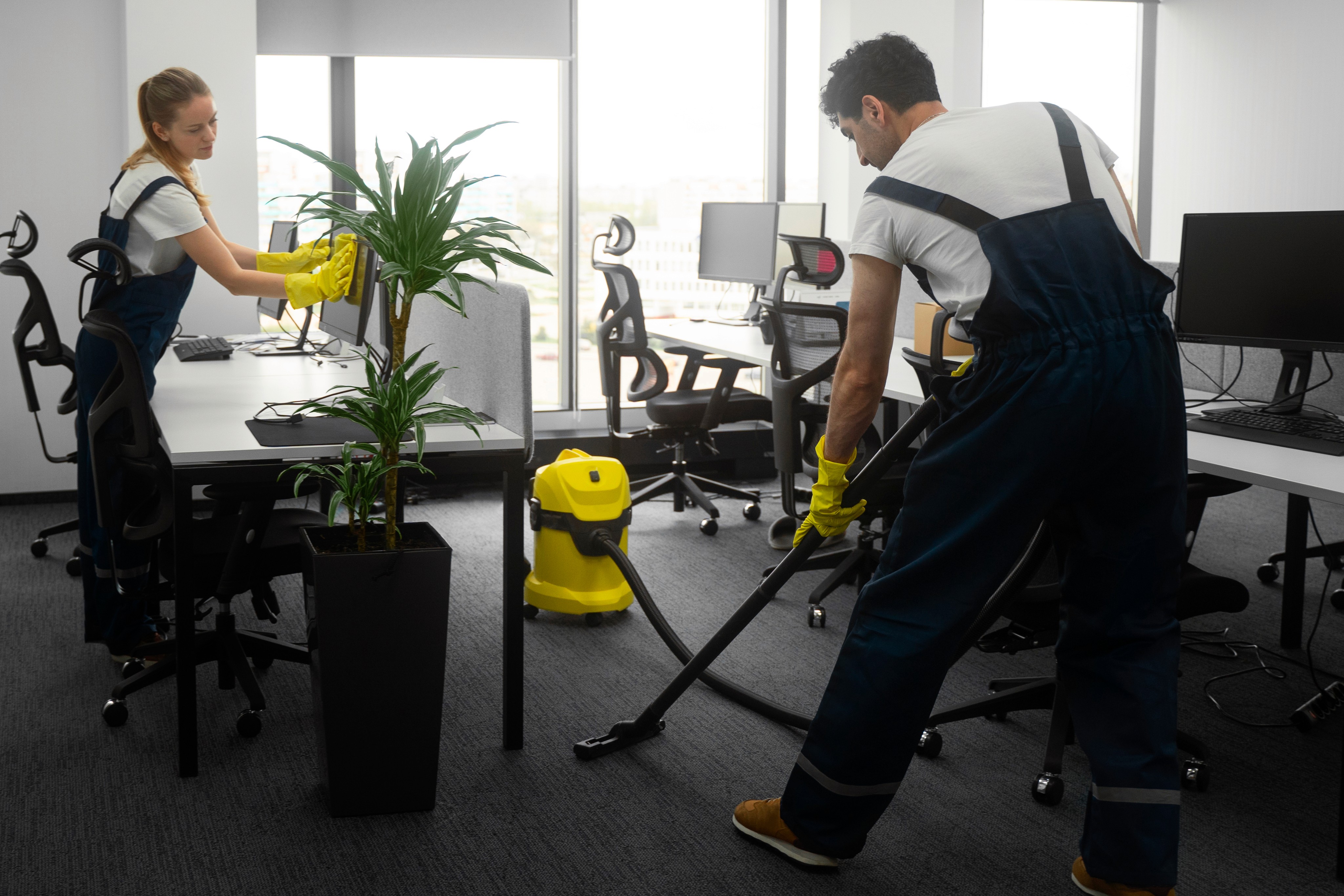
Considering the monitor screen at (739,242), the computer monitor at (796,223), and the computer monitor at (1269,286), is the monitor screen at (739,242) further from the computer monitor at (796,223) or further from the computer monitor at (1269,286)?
the computer monitor at (1269,286)

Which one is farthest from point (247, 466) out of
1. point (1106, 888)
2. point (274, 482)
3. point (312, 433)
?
point (1106, 888)

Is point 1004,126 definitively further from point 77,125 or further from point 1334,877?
point 77,125

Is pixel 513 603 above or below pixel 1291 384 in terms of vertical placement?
below

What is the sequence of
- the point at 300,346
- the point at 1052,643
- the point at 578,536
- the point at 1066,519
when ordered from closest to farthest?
the point at 1066,519, the point at 1052,643, the point at 578,536, the point at 300,346

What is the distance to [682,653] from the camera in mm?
2502

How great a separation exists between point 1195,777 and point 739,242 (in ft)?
9.90

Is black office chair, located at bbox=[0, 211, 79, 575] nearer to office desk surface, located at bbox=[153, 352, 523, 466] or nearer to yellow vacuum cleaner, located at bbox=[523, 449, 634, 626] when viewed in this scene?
office desk surface, located at bbox=[153, 352, 523, 466]

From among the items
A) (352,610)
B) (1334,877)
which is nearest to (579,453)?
(352,610)

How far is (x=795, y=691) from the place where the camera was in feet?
7.95

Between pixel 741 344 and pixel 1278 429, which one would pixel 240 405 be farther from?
pixel 1278 429

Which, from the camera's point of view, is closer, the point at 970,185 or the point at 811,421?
the point at 970,185

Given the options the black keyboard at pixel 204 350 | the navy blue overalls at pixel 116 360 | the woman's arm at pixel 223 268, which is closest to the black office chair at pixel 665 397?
the black keyboard at pixel 204 350

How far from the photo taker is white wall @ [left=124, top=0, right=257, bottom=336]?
389cm

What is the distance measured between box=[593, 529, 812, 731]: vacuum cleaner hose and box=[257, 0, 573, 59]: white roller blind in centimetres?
247
